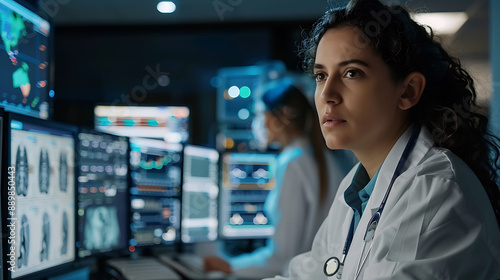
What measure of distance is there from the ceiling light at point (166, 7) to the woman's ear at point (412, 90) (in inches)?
137

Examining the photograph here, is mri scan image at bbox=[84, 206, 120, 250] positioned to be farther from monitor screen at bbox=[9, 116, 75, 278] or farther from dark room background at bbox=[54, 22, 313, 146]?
dark room background at bbox=[54, 22, 313, 146]

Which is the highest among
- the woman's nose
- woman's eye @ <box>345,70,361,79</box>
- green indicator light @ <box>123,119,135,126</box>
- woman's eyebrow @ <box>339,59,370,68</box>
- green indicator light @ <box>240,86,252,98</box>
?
green indicator light @ <box>240,86,252,98</box>

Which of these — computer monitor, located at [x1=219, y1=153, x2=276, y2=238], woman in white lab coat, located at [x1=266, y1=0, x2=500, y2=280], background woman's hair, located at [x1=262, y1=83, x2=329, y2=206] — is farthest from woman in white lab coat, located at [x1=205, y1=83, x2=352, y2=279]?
woman in white lab coat, located at [x1=266, y1=0, x2=500, y2=280]

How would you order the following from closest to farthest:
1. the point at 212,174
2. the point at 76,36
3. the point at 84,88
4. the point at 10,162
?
1. the point at 10,162
2. the point at 212,174
3. the point at 76,36
4. the point at 84,88

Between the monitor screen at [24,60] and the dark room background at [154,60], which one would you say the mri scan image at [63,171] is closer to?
the monitor screen at [24,60]

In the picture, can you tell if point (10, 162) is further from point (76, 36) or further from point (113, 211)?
point (76, 36)

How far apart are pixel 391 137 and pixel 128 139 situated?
103 cm

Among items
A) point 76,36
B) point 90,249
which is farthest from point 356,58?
point 76,36

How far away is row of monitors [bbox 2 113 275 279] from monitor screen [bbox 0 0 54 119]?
11 centimetres

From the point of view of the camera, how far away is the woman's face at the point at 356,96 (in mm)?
1189

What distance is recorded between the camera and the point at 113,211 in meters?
1.83

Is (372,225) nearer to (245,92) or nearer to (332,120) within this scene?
(332,120)

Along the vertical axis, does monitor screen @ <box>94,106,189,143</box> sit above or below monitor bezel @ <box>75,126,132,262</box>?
above

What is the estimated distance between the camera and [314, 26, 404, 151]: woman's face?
46.8 inches
